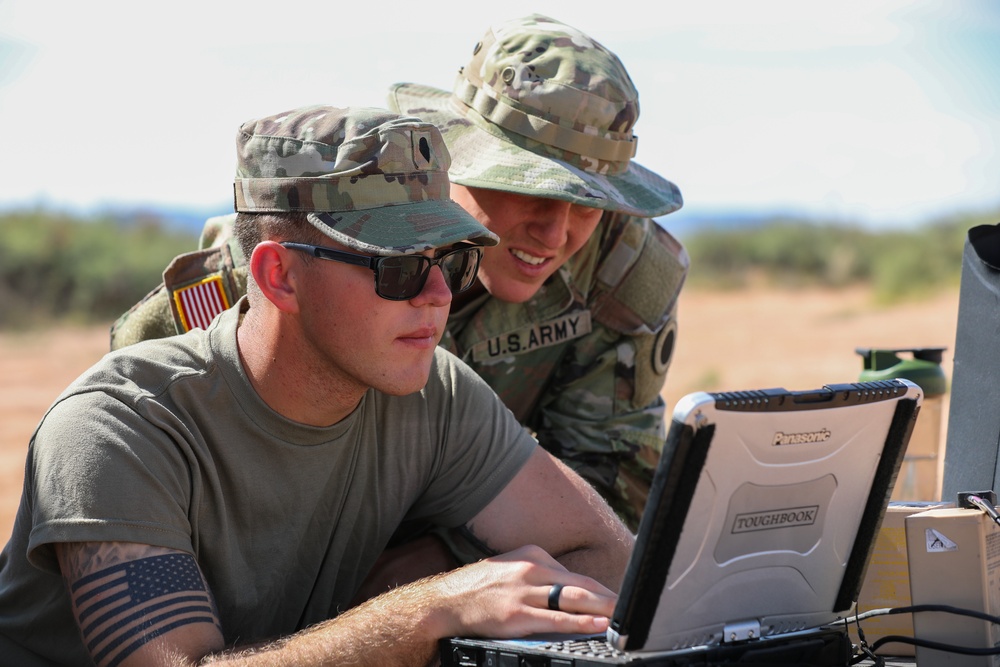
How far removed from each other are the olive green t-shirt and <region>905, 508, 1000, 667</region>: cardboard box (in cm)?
103

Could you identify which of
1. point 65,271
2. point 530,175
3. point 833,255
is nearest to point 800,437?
Answer: point 530,175

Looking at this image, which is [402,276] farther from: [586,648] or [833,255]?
[833,255]

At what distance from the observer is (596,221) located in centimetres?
375

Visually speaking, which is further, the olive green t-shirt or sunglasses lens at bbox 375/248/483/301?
sunglasses lens at bbox 375/248/483/301

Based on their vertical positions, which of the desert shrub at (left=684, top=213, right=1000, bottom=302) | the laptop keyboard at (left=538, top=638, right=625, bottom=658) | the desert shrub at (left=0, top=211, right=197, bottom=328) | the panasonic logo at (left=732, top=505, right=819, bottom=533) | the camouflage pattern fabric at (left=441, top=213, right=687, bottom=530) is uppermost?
the panasonic logo at (left=732, top=505, right=819, bottom=533)

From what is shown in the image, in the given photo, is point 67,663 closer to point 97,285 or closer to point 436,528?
point 436,528

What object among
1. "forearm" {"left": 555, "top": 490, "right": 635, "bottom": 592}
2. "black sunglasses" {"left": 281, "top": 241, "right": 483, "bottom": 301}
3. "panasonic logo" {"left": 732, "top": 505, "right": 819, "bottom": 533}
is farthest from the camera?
"forearm" {"left": 555, "top": 490, "right": 635, "bottom": 592}

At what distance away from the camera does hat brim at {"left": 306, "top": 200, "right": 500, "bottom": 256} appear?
2.45 metres

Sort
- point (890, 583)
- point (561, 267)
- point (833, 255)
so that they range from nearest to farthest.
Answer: point (890, 583), point (561, 267), point (833, 255)

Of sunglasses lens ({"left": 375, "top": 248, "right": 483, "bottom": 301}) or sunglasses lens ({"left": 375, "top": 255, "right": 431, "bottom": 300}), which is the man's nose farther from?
sunglasses lens ({"left": 375, "top": 255, "right": 431, "bottom": 300})

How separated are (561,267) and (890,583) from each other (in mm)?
1868

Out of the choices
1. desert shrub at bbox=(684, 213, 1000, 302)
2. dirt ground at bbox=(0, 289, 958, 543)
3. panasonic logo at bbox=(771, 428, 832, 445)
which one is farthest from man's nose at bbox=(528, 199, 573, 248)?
desert shrub at bbox=(684, 213, 1000, 302)

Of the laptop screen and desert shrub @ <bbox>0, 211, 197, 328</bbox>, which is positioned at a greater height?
the laptop screen

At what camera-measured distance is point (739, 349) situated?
60.0 ft
